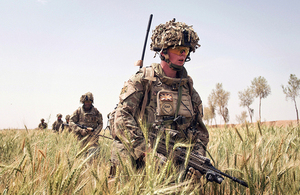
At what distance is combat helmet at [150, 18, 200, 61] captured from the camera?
8.32 feet

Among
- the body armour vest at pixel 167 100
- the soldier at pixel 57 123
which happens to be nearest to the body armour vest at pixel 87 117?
the body armour vest at pixel 167 100

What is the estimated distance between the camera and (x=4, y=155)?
2762mm

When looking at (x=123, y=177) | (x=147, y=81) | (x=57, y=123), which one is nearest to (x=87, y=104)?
(x=147, y=81)

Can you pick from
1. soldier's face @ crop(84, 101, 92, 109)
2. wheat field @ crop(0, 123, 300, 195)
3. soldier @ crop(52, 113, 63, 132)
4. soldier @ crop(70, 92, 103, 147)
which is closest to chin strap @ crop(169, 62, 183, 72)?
wheat field @ crop(0, 123, 300, 195)

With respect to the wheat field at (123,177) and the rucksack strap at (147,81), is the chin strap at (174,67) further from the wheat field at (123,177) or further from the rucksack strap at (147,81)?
the wheat field at (123,177)

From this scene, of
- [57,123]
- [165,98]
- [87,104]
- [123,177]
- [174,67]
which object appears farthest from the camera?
[57,123]

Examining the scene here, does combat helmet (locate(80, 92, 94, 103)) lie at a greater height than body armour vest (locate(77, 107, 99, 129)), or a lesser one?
greater

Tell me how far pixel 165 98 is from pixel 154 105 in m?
0.15

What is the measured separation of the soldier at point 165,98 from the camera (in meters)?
2.40

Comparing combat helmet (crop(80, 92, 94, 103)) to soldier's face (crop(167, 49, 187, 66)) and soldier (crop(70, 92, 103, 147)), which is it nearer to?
soldier (crop(70, 92, 103, 147))

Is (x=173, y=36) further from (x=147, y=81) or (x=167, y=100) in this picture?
(x=167, y=100)

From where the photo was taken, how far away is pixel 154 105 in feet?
8.23

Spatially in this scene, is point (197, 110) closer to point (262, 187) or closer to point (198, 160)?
point (198, 160)

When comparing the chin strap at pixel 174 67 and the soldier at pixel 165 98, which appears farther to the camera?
the chin strap at pixel 174 67
